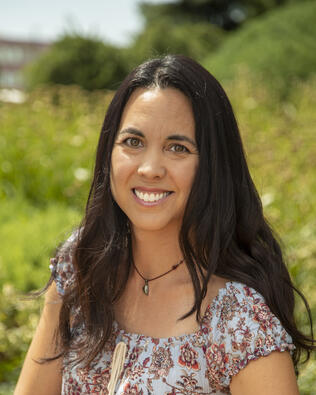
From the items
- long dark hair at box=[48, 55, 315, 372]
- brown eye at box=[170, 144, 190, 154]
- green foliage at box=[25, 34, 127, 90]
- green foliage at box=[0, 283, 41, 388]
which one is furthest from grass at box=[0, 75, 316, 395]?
green foliage at box=[25, 34, 127, 90]

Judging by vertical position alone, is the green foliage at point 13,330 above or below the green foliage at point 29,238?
below

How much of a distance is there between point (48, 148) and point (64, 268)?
3.48m

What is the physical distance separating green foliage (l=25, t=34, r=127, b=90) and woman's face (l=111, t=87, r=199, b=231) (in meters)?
9.84

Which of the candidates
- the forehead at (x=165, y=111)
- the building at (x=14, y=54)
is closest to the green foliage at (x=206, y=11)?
the building at (x=14, y=54)

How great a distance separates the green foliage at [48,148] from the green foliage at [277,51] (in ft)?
7.86

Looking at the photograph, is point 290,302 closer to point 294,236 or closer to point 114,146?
point 114,146

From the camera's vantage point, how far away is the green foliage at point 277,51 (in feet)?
26.6

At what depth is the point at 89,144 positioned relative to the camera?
5.19 metres

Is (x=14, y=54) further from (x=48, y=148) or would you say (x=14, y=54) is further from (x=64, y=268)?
(x=64, y=268)

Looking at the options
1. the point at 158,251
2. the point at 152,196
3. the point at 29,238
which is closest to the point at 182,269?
the point at 158,251

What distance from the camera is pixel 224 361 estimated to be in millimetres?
1467

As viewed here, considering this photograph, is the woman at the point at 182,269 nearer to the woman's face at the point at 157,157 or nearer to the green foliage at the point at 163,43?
the woman's face at the point at 157,157

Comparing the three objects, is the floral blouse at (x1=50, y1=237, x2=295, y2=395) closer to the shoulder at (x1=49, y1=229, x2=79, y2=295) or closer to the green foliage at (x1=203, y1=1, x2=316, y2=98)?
the shoulder at (x1=49, y1=229, x2=79, y2=295)

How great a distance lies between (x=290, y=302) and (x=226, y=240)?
0.84ft
